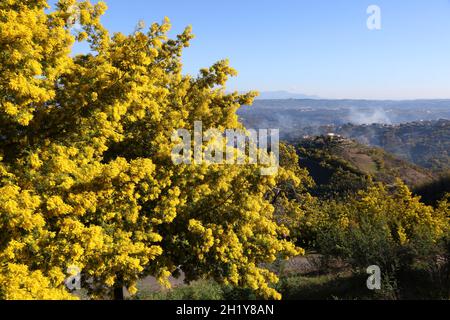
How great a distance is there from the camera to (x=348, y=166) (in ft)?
331

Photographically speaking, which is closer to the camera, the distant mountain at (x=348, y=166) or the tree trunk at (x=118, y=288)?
the tree trunk at (x=118, y=288)

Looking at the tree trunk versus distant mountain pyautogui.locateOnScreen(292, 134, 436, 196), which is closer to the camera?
the tree trunk

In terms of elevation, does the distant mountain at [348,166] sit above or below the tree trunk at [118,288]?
below

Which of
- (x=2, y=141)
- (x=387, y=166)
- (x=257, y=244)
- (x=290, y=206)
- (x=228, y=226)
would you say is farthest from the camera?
(x=387, y=166)

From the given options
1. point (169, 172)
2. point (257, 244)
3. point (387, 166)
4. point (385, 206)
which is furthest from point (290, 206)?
point (387, 166)

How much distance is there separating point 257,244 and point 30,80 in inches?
272

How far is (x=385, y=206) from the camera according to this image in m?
25.3

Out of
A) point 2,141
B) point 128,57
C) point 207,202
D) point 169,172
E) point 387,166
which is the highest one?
point 128,57

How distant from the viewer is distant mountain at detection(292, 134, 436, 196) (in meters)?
87.8

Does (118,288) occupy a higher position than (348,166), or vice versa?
(118,288)

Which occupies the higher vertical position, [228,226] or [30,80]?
[30,80]

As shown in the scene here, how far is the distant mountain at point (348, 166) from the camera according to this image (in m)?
87.8

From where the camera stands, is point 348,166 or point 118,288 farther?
point 348,166
